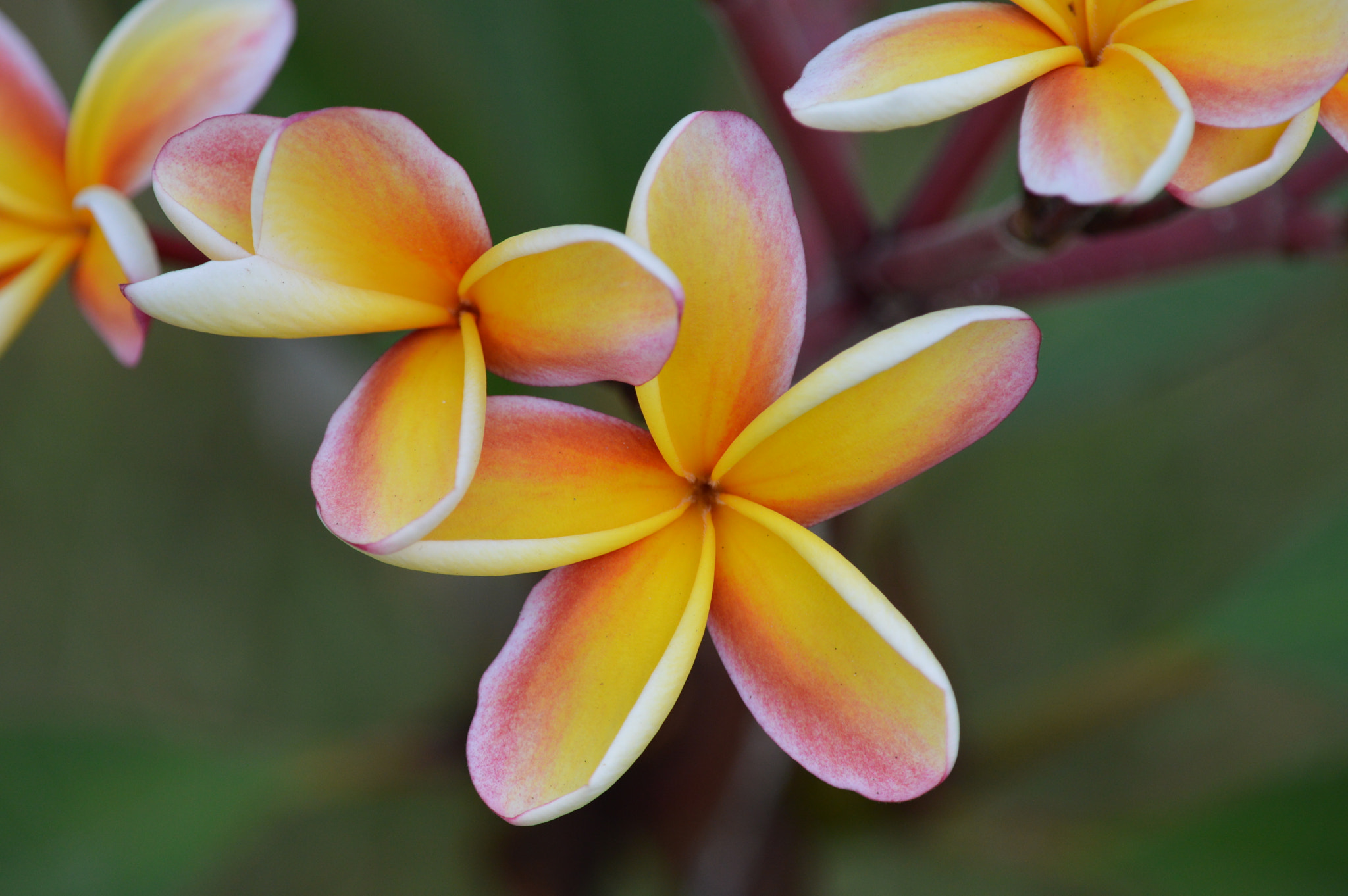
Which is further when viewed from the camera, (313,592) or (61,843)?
(313,592)

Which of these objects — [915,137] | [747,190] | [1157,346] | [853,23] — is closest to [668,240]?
[747,190]

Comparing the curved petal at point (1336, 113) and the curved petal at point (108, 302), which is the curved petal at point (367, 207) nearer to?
the curved petal at point (108, 302)

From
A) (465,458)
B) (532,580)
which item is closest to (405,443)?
(465,458)

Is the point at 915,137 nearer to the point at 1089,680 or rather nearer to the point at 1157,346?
the point at 1157,346

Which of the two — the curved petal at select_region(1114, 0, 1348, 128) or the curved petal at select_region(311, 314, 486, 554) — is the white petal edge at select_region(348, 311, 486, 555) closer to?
the curved petal at select_region(311, 314, 486, 554)

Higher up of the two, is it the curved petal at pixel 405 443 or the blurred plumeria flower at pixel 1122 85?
the blurred plumeria flower at pixel 1122 85

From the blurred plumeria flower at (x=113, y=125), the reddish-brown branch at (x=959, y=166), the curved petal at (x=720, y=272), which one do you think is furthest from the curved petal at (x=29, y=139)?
the reddish-brown branch at (x=959, y=166)

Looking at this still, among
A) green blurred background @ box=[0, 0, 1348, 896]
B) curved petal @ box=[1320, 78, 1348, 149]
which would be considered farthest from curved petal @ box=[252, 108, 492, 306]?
green blurred background @ box=[0, 0, 1348, 896]
